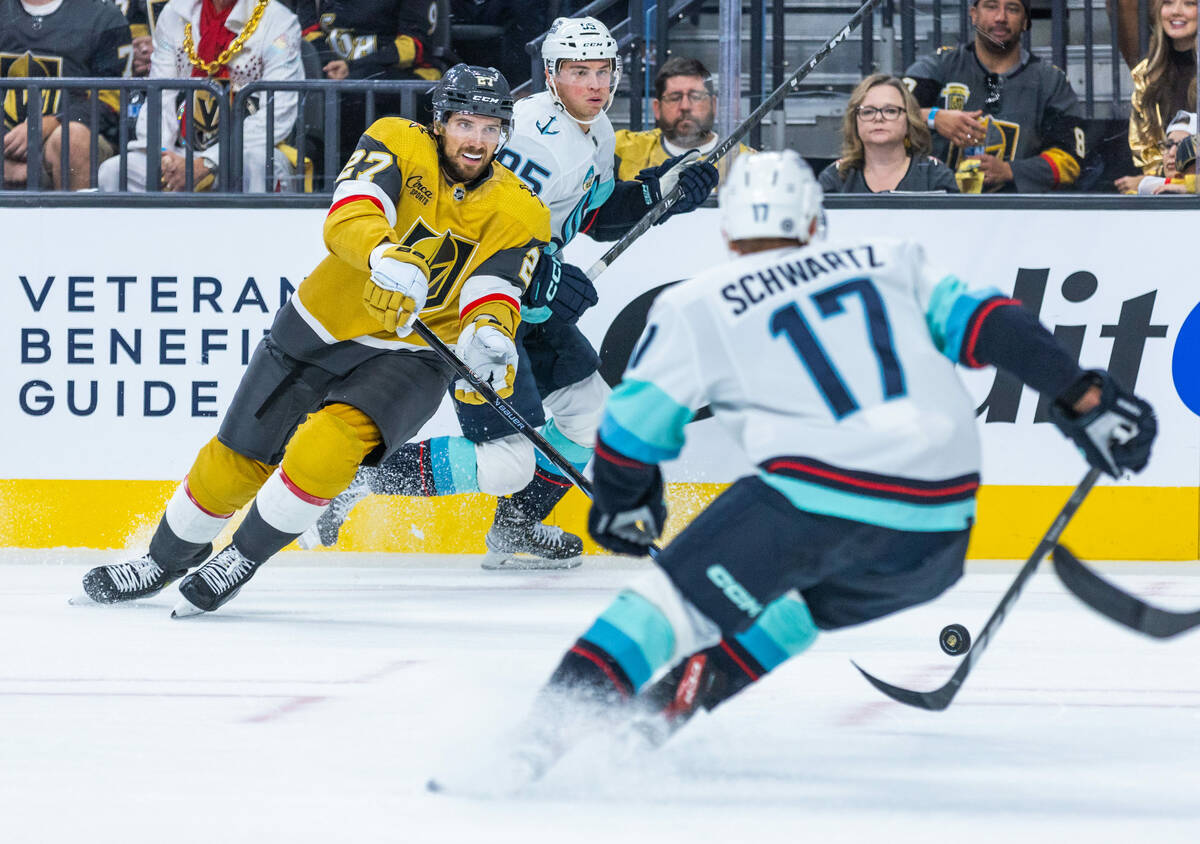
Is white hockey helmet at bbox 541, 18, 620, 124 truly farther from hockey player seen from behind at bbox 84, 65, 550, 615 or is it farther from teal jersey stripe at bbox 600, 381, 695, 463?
teal jersey stripe at bbox 600, 381, 695, 463

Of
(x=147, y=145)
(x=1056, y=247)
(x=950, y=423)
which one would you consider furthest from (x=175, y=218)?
(x=950, y=423)

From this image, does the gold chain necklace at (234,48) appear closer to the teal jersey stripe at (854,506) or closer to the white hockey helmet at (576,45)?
the white hockey helmet at (576,45)

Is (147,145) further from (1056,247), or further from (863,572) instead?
(863,572)

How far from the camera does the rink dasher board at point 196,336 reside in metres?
4.49

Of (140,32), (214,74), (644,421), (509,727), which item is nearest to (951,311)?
(644,421)

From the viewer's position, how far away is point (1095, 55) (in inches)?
202

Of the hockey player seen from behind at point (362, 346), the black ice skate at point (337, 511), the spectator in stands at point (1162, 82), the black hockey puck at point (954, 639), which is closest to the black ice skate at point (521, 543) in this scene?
the black ice skate at point (337, 511)

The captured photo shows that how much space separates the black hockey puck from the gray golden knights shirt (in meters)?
2.18

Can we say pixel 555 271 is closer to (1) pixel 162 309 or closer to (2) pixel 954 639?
(1) pixel 162 309

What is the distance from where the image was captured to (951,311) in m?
2.07

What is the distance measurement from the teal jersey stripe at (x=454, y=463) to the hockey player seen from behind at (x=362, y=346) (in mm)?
441

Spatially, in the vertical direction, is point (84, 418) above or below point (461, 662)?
above

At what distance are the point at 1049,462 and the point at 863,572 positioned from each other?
259cm

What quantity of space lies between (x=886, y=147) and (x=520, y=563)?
5.32 ft
